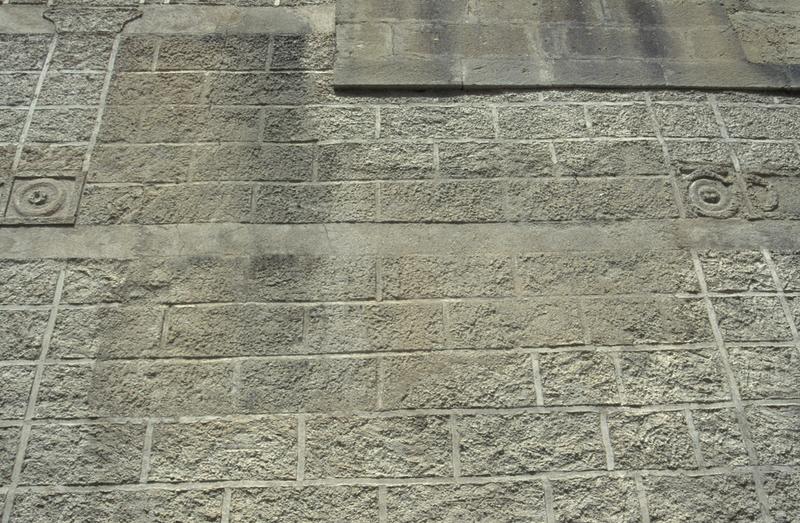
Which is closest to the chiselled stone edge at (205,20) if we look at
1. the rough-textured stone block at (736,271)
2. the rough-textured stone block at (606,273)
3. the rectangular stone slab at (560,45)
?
the rectangular stone slab at (560,45)

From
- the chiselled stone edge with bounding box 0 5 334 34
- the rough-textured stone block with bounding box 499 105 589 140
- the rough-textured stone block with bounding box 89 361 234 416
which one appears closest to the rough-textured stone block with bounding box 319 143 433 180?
the rough-textured stone block with bounding box 499 105 589 140

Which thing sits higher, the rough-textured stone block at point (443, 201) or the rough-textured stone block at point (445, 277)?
the rough-textured stone block at point (443, 201)

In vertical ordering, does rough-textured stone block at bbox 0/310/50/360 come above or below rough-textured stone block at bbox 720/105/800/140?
below

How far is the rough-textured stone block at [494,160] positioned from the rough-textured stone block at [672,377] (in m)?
0.99

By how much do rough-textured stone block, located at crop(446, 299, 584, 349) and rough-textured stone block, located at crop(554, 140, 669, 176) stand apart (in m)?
0.73

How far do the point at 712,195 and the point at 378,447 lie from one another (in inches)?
76.7

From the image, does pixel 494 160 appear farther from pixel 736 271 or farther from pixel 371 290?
pixel 736 271

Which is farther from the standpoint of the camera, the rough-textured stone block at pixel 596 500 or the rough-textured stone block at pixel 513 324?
the rough-textured stone block at pixel 513 324

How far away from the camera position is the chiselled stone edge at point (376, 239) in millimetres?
3162

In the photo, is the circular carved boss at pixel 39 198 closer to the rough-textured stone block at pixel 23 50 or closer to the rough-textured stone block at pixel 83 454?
the rough-textured stone block at pixel 23 50

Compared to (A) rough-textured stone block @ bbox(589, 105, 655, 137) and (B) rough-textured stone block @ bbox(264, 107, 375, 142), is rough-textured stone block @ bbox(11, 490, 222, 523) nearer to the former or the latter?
(B) rough-textured stone block @ bbox(264, 107, 375, 142)

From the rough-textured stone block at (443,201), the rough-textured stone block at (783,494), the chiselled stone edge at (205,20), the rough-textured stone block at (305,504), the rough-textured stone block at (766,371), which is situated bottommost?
the rough-textured stone block at (305,504)

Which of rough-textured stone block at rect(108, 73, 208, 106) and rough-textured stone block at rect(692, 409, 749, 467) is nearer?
rough-textured stone block at rect(692, 409, 749, 467)

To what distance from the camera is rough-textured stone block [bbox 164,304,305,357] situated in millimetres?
2939
